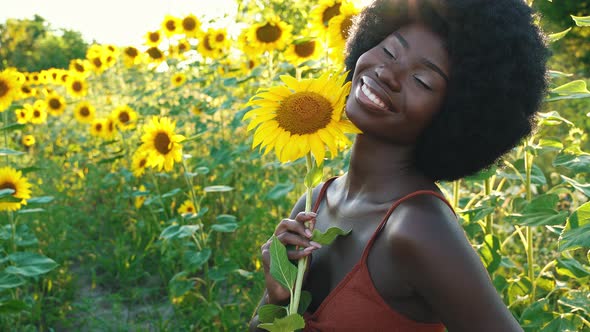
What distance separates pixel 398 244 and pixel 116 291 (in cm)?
256

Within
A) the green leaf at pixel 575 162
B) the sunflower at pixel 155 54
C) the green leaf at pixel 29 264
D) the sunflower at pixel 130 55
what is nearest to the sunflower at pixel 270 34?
the green leaf at pixel 29 264

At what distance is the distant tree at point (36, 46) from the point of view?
13.2 metres

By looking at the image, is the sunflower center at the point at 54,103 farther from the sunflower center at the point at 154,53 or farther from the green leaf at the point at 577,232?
the green leaf at the point at 577,232

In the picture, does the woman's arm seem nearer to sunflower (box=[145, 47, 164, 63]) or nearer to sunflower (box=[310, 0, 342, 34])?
sunflower (box=[310, 0, 342, 34])

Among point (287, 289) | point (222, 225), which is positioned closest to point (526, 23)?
point (287, 289)

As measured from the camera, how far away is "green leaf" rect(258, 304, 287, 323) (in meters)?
1.31

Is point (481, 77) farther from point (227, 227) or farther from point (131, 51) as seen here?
point (131, 51)

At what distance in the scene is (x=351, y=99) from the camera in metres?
1.34

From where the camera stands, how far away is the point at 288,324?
1240 mm

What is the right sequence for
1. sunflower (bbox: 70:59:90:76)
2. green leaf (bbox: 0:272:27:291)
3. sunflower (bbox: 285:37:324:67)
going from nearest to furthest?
green leaf (bbox: 0:272:27:291)
sunflower (bbox: 285:37:324:67)
sunflower (bbox: 70:59:90:76)

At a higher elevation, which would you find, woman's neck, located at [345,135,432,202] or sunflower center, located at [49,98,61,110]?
woman's neck, located at [345,135,432,202]

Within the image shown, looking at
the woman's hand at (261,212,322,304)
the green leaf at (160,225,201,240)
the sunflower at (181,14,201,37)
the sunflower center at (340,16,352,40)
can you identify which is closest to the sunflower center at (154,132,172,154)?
the green leaf at (160,225,201,240)

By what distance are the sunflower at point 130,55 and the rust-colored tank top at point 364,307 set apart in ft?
14.2

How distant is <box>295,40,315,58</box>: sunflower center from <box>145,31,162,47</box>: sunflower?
2220 millimetres
